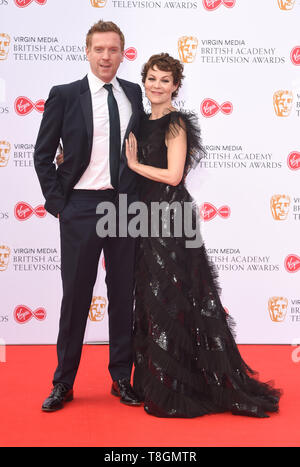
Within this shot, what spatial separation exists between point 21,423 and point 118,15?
2862 millimetres

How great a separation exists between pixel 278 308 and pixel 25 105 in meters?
2.37

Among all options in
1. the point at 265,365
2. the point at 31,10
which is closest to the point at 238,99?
the point at 31,10

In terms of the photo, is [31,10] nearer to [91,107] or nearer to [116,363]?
[91,107]

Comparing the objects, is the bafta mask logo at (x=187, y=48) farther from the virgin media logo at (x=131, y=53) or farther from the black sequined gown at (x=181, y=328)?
the black sequined gown at (x=181, y=328)

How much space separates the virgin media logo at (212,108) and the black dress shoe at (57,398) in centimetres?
226

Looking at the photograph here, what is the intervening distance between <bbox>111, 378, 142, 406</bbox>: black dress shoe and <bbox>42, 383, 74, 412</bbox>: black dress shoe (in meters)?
0.25

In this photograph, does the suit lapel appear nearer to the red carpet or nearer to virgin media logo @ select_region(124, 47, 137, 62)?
the red carpet

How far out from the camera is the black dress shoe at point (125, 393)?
2852 mm

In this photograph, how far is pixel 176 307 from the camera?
2.74 m

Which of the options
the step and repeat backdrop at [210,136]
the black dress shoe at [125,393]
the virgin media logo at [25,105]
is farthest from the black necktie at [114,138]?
the virgin media logo at [25,105]

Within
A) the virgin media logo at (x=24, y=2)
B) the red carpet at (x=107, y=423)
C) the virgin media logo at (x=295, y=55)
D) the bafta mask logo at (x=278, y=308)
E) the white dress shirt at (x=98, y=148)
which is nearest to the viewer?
the red carpet at (x=107, y=423)

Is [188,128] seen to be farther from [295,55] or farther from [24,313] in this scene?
[24,313]

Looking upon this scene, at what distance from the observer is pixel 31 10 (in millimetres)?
4086
